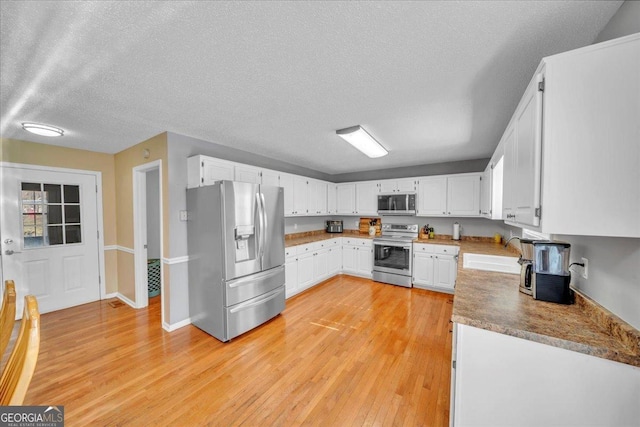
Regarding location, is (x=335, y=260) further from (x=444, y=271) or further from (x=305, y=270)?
(x=444, y=271)

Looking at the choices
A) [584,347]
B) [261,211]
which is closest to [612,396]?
[584,347]

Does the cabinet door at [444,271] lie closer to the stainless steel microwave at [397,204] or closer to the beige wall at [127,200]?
the stainless steel microwave at [397,204]

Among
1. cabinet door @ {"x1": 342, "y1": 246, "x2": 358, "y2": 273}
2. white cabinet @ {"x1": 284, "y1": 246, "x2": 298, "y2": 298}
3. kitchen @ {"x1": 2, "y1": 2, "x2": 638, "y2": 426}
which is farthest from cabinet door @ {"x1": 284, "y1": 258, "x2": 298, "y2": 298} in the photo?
cabinet door @ {"x1": 342, "y1": 246, "x2": 358, "y2": 273}

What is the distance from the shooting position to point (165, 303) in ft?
9.57

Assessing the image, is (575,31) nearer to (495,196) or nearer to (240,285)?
(495,196)

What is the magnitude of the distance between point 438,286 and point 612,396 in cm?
326

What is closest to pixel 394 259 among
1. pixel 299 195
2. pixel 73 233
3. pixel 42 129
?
pixel 299 195

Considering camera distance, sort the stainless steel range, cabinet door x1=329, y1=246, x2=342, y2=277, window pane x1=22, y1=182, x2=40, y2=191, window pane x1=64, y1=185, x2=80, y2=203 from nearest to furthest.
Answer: window pane x1=22, y1=182, x2=40, y2=191
window pane x1=64, y1=185, x2=80, y2=203
the stainless steel range
cabinet door x1=329, y1=246, x2=342, y2=277

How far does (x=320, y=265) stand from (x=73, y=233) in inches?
→ 158

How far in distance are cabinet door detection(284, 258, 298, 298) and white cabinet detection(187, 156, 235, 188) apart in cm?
171

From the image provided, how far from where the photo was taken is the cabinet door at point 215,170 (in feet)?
9.46

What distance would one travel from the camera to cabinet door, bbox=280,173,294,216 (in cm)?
412

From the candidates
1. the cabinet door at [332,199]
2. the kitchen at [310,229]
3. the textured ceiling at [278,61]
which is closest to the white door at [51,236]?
the kitchen at [310,229]

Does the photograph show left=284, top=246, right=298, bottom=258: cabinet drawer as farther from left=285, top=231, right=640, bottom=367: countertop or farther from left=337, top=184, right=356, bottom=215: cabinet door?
left=285, top=231, right=640, bottom=367: countertop
